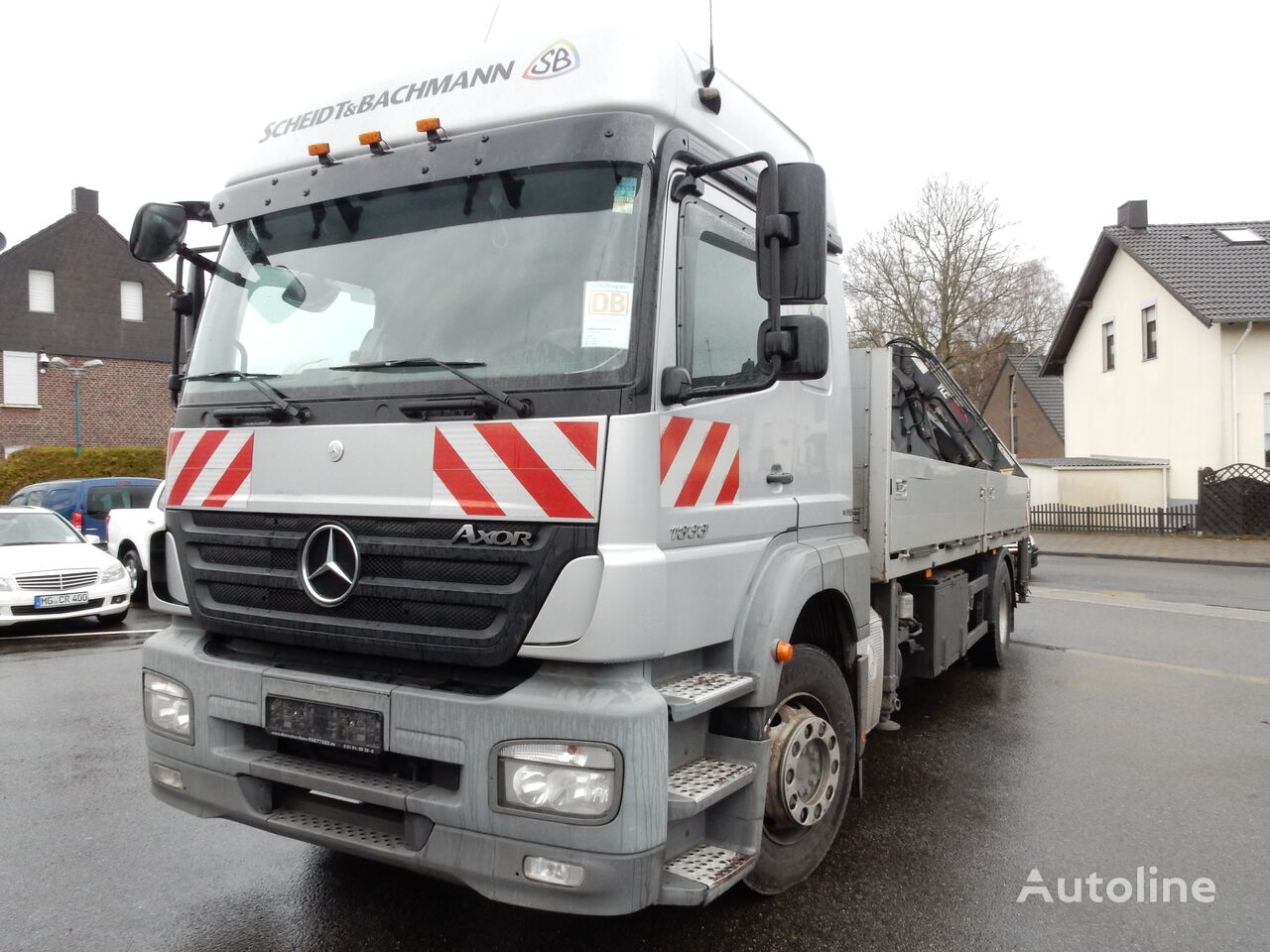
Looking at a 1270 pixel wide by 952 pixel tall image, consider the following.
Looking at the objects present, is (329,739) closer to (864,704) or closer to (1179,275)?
(864,704)

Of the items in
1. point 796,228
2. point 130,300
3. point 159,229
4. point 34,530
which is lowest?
point 34,530

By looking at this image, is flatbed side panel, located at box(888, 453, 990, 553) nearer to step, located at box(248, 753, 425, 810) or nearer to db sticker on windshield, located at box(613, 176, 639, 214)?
db sticker on windshield, located at box(613, 176, 639, 214)

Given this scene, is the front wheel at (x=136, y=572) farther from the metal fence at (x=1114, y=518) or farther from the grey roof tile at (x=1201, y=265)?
the grey roof tile at (x=1201, y=265)

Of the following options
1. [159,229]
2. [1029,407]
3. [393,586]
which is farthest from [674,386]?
[1029,407]

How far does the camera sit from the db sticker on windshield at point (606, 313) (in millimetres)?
2949

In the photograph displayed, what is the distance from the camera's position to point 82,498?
49.7ft

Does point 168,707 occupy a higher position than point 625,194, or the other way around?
point 625,194

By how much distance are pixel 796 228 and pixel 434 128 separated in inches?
50.1

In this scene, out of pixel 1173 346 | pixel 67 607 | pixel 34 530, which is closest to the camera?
pixel 67 607

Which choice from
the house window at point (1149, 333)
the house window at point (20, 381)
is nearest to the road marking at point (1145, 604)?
the house window at point (1149, 333)

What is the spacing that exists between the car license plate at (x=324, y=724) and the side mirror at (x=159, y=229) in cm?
192

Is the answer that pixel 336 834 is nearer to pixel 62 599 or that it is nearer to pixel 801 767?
pixel 801 767

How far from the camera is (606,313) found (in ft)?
9.74

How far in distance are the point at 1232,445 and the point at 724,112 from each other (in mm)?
24731
